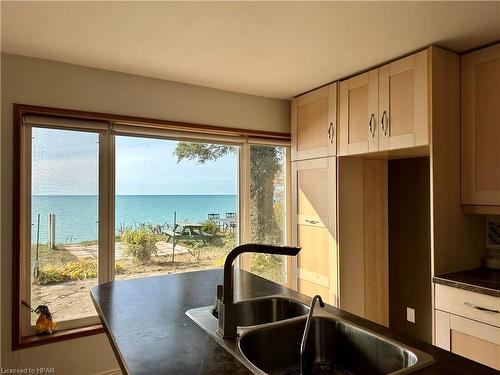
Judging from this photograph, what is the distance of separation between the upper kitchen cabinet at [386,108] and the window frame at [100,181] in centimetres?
88

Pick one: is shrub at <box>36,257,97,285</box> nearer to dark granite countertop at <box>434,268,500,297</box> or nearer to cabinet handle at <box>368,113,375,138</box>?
cabinet handle at <box>368,113,375,138</box>

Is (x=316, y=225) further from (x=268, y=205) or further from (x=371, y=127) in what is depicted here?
(x=371, y=127)

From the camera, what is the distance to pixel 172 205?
3.04 m

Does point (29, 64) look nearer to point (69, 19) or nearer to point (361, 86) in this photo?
point (69, 19)

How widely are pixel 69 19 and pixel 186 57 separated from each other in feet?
2.48

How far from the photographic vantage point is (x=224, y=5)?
5.67ft

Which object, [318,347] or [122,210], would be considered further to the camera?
[122,210]

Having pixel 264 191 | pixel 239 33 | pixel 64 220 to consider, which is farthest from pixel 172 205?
pixel 239 33

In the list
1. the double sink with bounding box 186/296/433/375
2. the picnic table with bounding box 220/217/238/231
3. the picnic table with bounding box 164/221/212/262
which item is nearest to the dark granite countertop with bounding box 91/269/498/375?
the double sink with bounding box 186/296/433/375

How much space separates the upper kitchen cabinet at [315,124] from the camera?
9.72ft

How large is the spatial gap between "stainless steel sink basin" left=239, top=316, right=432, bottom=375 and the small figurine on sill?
192 cm

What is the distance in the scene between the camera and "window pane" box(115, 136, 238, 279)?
2.84 meters

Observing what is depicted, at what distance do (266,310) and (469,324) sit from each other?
50.8 inches

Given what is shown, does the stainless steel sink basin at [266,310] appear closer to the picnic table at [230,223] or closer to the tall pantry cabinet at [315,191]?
the tall pantry cabinet at [315,191]
